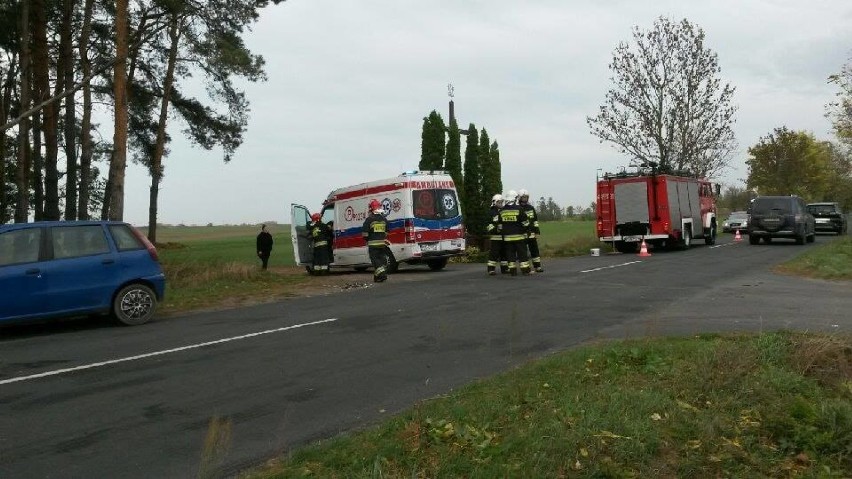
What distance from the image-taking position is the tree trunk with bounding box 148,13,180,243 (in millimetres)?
25803

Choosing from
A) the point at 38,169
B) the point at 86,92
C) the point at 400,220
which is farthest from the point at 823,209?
the point at 38,169

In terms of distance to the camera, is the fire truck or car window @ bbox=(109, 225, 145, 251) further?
the fire truck

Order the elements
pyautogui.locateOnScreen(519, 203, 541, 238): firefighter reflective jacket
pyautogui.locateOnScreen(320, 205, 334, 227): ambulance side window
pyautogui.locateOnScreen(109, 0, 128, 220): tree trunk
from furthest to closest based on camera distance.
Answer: pyautogui.locateOnScreen(320, 205, 334, 227): ambulance side window, pyautogui.locateOnScreen(109, 0, 128, 220): tree trunk, pyautogui.locateOnScreen(519, 203, 541, 238): firefighter reflective jacket

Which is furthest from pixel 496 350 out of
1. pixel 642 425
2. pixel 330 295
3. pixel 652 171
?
pixel 652 171

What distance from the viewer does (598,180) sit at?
29.2 metres

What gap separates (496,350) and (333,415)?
286 centimetres

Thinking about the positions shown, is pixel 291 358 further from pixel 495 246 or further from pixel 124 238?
pixel 495 246

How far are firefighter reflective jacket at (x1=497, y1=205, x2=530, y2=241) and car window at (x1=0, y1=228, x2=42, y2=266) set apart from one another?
387 inches

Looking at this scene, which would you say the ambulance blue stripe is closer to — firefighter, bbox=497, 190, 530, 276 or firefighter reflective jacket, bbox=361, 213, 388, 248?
firefighter reflective jacket, bbox=361, 213, 388, 248

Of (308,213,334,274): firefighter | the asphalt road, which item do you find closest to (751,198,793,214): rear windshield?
the asphalt road

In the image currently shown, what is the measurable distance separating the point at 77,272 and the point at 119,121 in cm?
973

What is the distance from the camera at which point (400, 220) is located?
20.0m

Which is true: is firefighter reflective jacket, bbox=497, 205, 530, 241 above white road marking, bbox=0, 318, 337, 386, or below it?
above

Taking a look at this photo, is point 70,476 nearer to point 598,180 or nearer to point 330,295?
point 330,295
